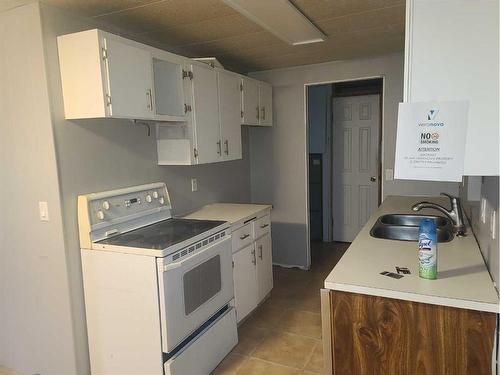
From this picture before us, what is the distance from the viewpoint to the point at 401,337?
141cm

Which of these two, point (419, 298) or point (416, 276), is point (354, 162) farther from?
point (419, 298)

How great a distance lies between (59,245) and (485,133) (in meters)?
2.10

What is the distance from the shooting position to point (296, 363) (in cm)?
243

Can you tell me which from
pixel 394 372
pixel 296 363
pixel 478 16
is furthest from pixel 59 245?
pixel 478 16

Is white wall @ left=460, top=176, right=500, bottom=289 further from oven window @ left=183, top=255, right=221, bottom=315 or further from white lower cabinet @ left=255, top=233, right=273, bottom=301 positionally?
white lower cabinet @ left=255, top=233, right=273, bottom=301

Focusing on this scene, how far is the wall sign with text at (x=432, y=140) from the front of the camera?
1.08 meters

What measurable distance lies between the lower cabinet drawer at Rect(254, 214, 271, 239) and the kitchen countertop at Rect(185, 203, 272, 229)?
49mm

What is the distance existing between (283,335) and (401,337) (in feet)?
4.98

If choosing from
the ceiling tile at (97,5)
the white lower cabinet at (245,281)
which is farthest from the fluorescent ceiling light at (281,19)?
the white lower cabinet at (245,281)

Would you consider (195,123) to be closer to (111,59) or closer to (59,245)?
(111,59)

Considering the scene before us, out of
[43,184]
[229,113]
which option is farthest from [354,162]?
[43,184]

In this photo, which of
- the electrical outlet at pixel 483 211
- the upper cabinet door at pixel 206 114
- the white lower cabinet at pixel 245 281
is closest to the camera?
the electrical outlet at pixel 483 211

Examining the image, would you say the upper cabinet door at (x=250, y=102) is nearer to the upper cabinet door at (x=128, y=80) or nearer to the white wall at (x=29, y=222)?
the upper cabinet door at (x=128, y=80)

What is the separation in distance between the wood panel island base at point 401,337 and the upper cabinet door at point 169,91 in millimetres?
1642
